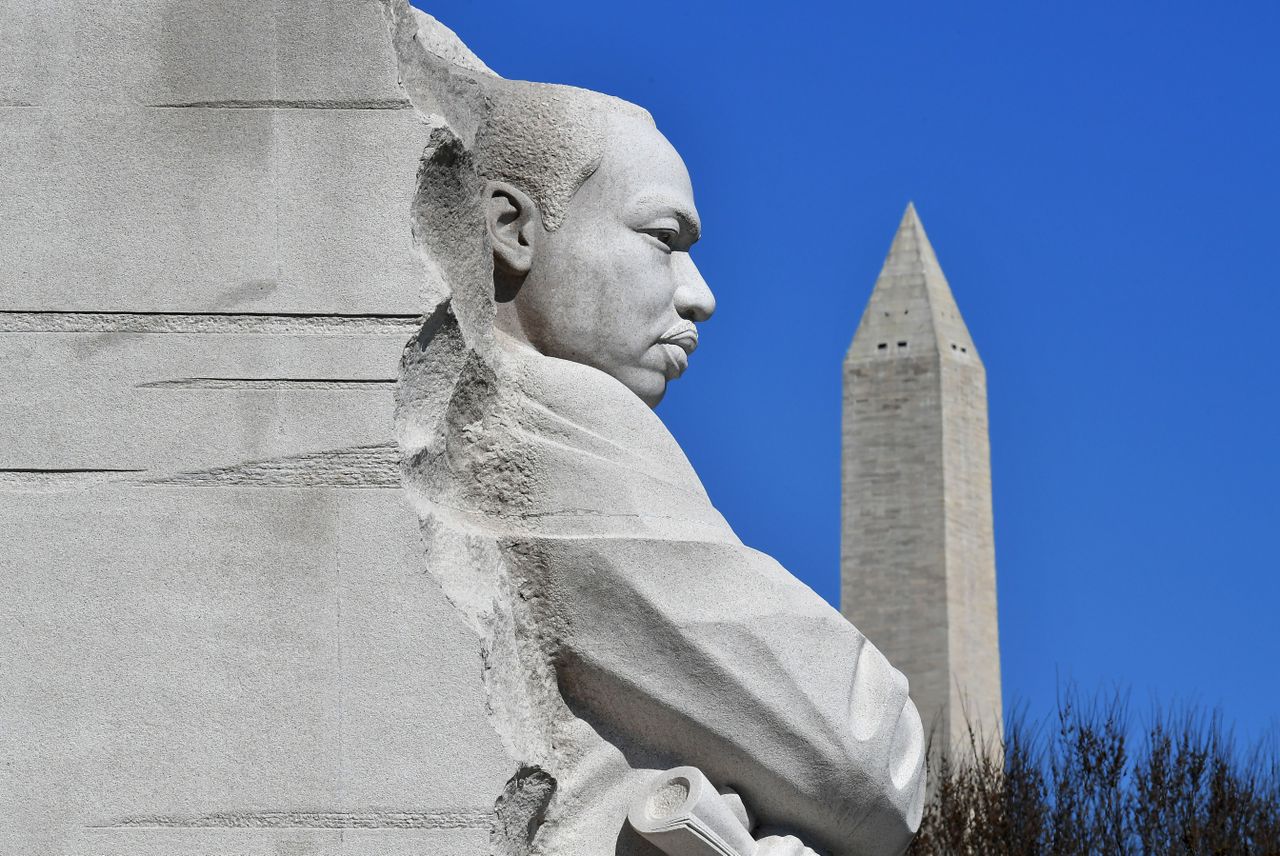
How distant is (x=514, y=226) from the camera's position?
4.83m

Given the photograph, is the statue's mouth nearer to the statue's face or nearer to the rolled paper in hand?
the statue's face

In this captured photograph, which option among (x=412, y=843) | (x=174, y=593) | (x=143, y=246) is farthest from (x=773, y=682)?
(x=143, y=246)

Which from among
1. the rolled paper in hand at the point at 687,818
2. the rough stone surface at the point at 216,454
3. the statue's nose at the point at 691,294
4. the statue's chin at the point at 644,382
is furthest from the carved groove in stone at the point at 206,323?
the rolled paper in hand at the point at 687,818

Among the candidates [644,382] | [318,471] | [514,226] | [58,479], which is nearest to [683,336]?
[644,382]

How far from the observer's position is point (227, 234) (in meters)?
4.33

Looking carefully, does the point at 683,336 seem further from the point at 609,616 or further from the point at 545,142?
the point at 609,616

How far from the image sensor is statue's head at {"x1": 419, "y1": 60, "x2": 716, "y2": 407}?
4.83 m

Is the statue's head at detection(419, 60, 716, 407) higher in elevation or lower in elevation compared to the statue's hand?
higher

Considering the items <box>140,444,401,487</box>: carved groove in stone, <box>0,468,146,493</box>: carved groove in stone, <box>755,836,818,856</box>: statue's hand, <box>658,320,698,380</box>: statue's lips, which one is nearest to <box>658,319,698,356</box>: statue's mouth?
<box>658,320,698,380</box>: statue's lips

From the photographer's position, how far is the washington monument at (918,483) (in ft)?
135

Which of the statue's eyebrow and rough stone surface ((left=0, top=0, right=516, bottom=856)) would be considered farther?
the statue's eyebrow

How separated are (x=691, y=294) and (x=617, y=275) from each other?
0.20 metres

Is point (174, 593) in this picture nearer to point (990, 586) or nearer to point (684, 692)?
point (684, 692)

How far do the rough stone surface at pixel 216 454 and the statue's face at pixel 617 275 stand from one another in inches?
22.3
